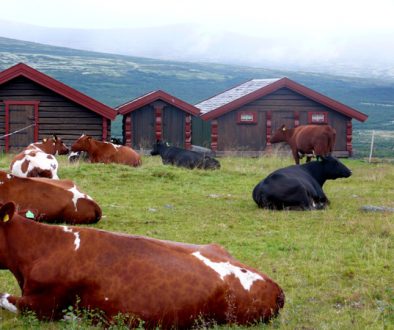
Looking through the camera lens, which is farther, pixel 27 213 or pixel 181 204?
pixel 181 204

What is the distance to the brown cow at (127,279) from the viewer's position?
607 cm

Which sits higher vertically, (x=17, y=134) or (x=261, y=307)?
(x=261, y=307)

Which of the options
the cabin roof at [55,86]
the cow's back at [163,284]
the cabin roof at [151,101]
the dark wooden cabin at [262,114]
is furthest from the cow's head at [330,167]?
the dark wooden cabin at [262,114]

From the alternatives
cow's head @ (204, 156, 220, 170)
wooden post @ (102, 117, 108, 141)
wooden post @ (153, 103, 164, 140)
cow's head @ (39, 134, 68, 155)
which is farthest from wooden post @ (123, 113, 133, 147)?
cow's head @ (204, 156, 220, 170)

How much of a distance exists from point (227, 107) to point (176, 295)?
3031 centimetres

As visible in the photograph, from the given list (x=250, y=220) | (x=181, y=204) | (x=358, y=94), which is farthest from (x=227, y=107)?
(x=358, y=94)

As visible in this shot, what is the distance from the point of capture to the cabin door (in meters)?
31.8

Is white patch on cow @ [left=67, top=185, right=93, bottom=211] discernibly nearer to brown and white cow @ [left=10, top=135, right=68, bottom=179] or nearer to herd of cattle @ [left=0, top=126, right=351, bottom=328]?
brown and white cow @ [left=10, top=135, right=68, bottom=179]

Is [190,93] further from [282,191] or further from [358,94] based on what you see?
[282,191]

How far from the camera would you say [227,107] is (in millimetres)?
36094

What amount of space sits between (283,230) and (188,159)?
13.5 metres

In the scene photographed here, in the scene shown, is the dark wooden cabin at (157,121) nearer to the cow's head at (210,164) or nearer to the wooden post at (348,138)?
the wooden post at (348,138)

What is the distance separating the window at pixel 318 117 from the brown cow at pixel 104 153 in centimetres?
1418

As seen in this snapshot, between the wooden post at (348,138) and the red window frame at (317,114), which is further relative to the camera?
the wooden post at (348,138)
